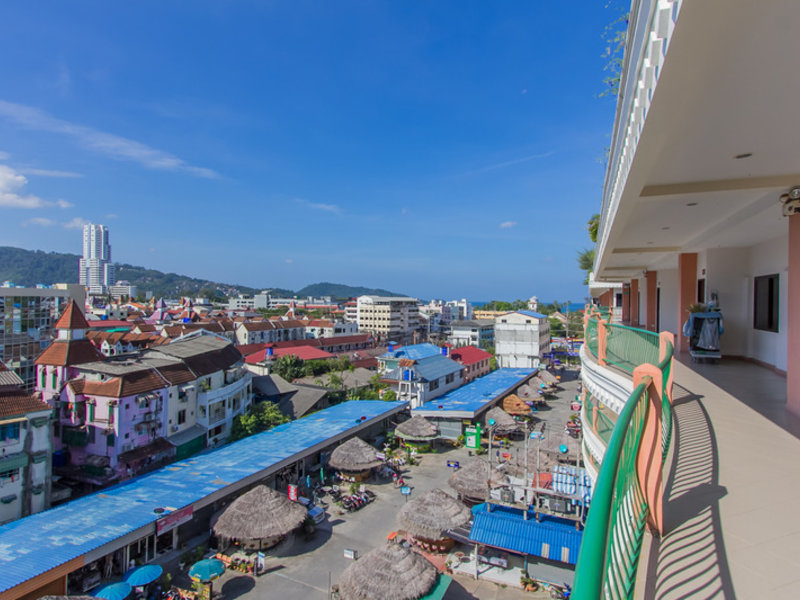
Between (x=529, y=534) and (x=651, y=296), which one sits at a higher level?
(x=651, y=296)

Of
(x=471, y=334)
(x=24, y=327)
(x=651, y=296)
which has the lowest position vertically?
(x=471, y=334)

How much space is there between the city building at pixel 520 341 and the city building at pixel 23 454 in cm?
3506

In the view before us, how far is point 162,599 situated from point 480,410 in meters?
16.4

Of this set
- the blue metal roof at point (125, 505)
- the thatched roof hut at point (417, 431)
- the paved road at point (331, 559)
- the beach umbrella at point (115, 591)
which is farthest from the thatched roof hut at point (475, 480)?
the beach umbrella at point (115, 591)

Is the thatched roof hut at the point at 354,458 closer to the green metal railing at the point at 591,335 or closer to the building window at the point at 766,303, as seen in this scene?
the green metal railing at the point at 591,335

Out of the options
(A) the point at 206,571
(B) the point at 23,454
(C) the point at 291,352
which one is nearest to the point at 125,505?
(A) the point at 206,571

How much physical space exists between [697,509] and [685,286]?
8.03 metres

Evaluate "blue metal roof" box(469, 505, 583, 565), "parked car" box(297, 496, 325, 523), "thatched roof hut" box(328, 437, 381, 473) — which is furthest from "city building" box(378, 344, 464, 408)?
"blue metal roof" box(469, 505, 583, 565)

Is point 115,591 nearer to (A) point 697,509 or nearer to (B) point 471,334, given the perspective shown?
(A) point 697,509

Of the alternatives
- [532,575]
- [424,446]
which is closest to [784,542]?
[532,575]

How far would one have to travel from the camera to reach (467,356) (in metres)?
35.9

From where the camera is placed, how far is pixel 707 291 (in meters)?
8.39

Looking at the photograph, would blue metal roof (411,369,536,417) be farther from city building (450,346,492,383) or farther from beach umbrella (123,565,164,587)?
beach umbrella (123,565,164,587)

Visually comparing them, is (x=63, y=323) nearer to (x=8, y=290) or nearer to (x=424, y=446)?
(x=8, y=290)
